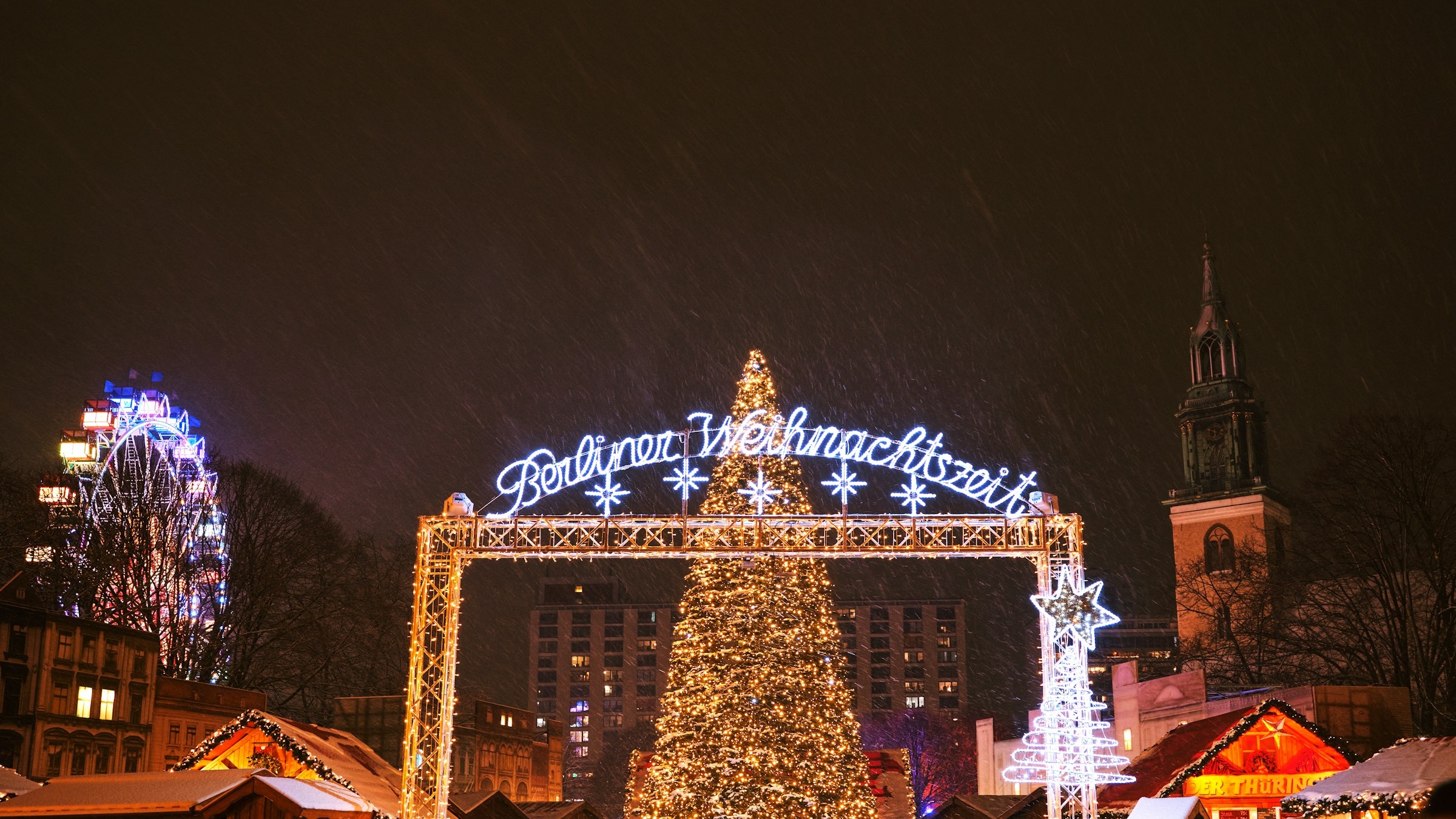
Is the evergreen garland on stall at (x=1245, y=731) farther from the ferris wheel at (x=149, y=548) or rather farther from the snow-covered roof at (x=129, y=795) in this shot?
the ferris wheel at (x=149, y=548)

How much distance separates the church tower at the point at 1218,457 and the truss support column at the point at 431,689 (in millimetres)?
65668

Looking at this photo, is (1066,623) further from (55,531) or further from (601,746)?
(601,746)

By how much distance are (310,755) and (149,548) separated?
57.5 feet

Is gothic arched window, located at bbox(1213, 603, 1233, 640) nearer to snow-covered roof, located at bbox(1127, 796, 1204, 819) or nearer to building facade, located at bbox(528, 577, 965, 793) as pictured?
snow-covered roof, located at bbox(1127, 796, 1204, 819)

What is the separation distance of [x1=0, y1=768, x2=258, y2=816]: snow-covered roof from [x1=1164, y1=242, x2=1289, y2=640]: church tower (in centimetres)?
7309

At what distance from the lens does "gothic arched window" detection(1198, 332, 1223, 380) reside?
8431cm

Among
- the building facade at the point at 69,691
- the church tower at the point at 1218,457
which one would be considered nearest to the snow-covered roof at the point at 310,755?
the building facade at the point at 69,691

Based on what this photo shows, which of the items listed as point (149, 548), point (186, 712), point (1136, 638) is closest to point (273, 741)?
point (186, 712)

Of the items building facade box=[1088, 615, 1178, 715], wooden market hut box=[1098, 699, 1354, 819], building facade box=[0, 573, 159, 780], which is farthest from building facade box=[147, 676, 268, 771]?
building facade box=[1088, 615, 1178, 715]

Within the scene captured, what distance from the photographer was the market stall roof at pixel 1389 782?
19.2 meters

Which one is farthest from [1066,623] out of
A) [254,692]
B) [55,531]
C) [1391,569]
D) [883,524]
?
[55,531]

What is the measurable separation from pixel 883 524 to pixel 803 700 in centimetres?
906

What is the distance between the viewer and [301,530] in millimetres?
43594

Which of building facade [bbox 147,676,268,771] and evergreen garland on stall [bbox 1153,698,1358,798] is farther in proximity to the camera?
building facade [bbox 147,676,268,771]
